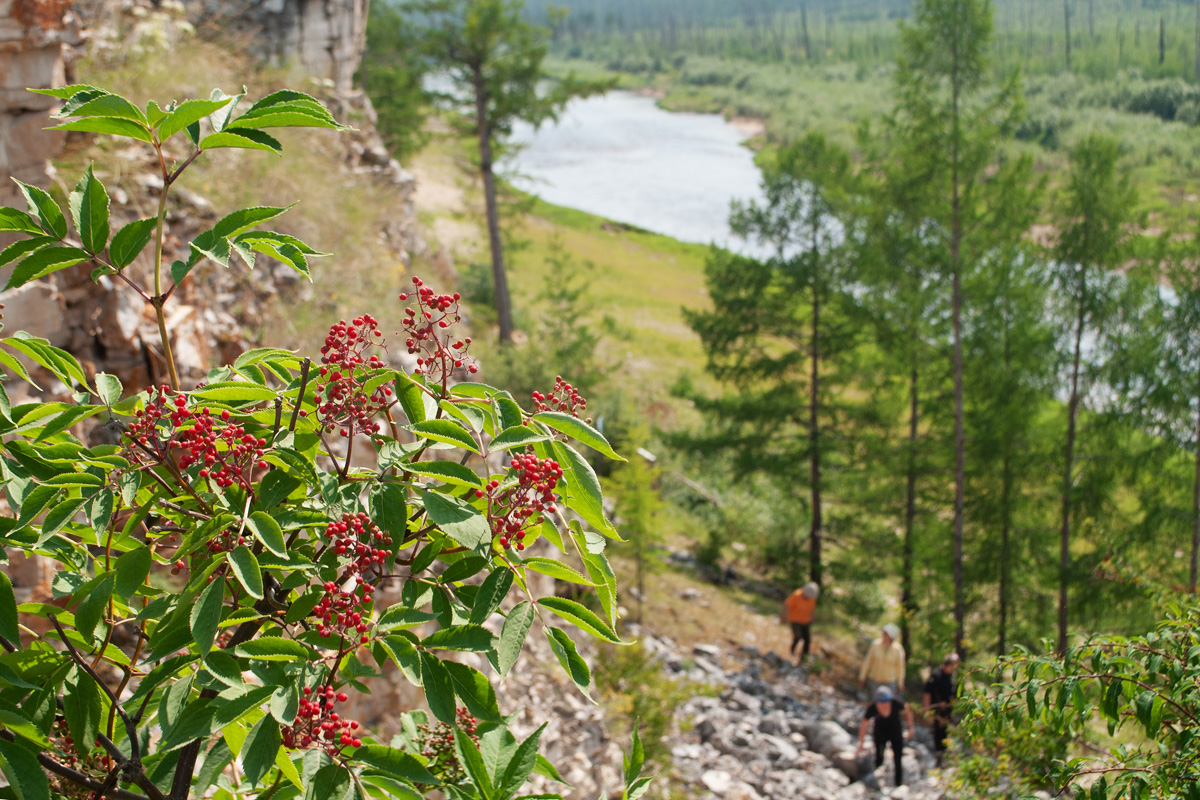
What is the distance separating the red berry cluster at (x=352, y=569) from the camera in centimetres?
137

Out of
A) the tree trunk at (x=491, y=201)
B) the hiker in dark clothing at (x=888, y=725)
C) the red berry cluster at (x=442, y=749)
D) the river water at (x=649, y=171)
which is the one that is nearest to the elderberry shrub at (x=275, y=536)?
the red berry cluster at (x=442, y=749)

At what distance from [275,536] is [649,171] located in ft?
151

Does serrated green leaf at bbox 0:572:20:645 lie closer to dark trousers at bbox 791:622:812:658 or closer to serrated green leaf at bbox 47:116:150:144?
serrated green leaf at bbox 47:116:150:144

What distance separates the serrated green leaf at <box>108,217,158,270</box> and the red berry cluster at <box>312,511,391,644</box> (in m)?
0.69

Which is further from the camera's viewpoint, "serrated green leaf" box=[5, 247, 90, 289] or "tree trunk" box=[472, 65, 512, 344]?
"tree trunk" box=[472, 65, 512, 344]

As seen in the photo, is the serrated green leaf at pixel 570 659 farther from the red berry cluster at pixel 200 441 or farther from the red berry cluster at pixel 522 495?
the red berry cluster at pixel 200 441

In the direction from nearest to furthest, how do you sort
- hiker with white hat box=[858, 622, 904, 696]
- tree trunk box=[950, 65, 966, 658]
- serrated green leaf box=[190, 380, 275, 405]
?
serrated green leaf box=[190, 380, 275, 405]
hiker with white hat box=[858, 622, 904, 696]
tree trunk box=[950, 65, 966, 658]

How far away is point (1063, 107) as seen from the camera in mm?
33031

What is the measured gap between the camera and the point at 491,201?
19188 mm

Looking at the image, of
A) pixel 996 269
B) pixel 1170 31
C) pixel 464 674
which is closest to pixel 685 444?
pixel 996 269

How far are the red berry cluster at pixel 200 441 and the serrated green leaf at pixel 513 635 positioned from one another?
49 cm

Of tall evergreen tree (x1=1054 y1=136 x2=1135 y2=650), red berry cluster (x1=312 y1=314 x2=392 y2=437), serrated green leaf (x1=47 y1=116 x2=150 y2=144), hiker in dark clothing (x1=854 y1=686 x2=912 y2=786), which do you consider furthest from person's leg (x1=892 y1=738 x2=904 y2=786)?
serrated green leaf (x1=47 y1=116 x2=150 y2=144)

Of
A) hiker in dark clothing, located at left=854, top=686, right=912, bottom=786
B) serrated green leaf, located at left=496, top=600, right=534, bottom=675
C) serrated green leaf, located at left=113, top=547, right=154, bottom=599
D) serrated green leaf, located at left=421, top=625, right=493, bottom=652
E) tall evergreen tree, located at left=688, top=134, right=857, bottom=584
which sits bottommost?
hiker in dark clothing, located at left=854, top=686, right=912, bottom=786

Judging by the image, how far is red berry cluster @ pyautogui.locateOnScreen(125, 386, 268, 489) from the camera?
1438 mm
